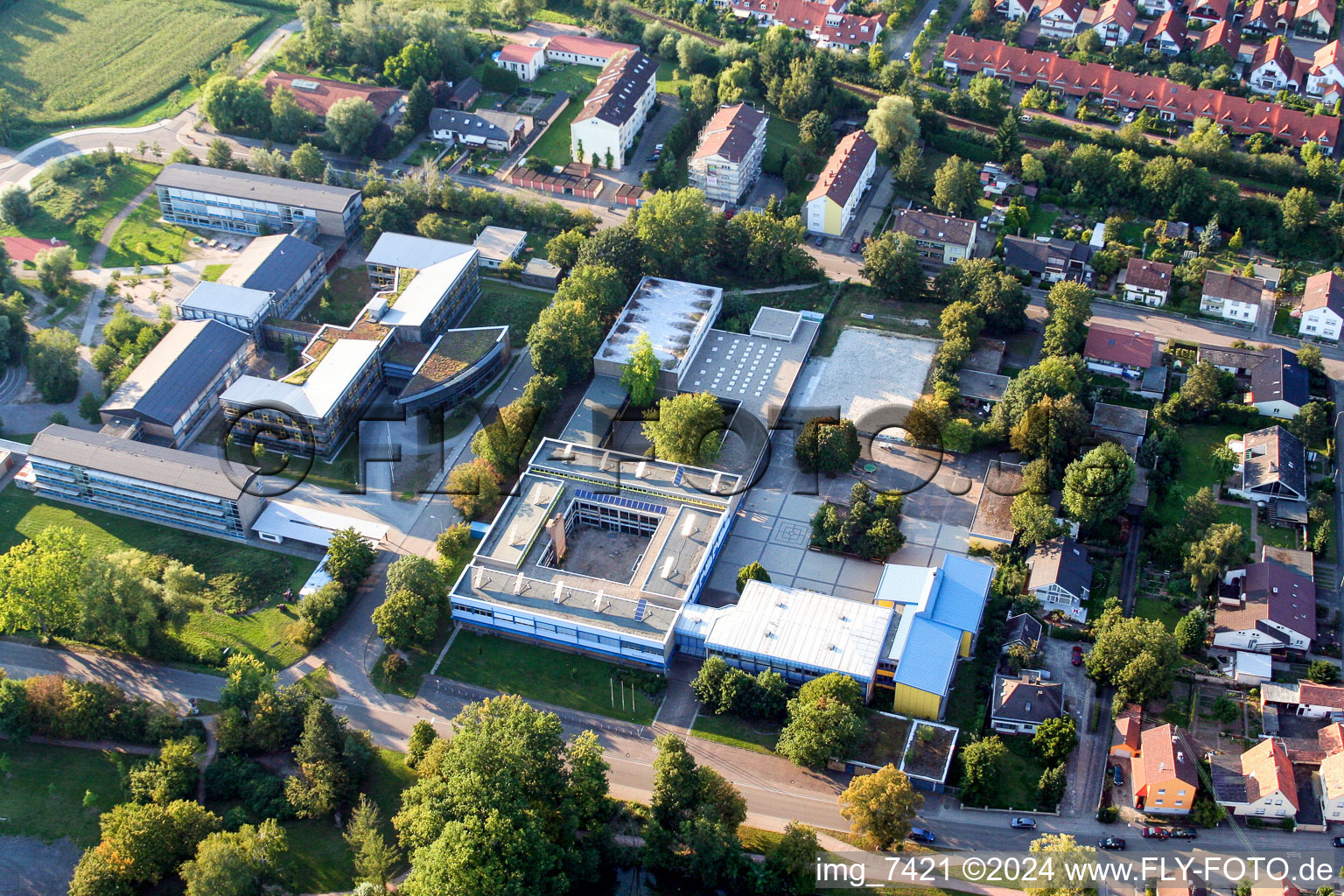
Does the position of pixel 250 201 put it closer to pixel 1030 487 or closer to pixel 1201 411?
pixel 1030 487

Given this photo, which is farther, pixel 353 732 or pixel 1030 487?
pixel 1030 487

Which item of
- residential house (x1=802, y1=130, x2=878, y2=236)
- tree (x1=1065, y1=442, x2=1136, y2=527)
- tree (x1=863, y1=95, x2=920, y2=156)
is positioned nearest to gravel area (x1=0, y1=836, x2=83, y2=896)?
tree (x1=1065, y1=442, x2=1136, y2=527)

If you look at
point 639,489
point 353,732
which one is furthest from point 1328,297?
point 353,732

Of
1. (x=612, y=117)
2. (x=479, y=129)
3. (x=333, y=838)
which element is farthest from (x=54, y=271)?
(x=333, y=838)

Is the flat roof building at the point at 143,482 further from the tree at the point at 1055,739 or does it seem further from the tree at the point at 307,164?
the tree at the point at 1055,739

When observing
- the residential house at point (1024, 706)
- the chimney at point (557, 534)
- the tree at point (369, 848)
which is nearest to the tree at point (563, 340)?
the chimney at point (557, 534)

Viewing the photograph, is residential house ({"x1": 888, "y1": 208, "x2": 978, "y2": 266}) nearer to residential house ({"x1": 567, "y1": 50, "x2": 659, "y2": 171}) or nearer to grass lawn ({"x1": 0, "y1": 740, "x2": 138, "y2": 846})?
residential house ({"x1": 567, "y1": 50, "x2": 659, "y2": 171})
